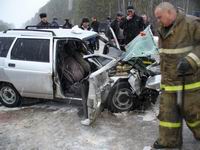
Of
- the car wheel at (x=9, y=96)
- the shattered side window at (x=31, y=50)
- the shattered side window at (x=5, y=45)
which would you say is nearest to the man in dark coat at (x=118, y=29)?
the shattered side window at (x=31, y=50)

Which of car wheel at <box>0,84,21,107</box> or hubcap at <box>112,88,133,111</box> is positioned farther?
car wheel at <box>0,84,21,107</box>

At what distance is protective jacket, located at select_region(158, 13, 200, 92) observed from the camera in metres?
5.21

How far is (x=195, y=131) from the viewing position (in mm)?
5609

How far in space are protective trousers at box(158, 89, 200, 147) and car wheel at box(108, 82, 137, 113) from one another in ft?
6.28

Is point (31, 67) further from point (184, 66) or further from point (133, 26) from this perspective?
point (184, 66)

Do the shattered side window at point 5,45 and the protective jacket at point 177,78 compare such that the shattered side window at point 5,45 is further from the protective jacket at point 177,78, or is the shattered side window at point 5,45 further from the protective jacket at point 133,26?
the protective jacket at point 177,78

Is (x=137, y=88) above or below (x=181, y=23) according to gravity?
below

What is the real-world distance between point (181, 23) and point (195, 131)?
1.49 m

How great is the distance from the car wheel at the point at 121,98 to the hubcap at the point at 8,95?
6.98 feet

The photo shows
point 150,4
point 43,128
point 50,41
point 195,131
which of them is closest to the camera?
point 195,131

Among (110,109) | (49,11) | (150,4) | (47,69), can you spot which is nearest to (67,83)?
(47,69)

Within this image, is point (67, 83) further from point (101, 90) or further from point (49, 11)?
point (49, 11)

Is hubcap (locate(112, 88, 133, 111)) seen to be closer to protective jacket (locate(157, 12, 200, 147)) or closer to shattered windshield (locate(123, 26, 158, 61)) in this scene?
shattered windshield (locate(123, 26, 158, 61))

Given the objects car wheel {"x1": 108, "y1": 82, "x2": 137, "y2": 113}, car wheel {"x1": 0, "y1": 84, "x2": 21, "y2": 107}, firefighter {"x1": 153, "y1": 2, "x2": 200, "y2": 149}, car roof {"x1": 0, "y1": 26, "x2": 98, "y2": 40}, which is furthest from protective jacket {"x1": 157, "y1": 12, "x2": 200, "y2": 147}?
car wheel {"x1": 0, "y1": 84, "x2": 21, "y2": 107}
